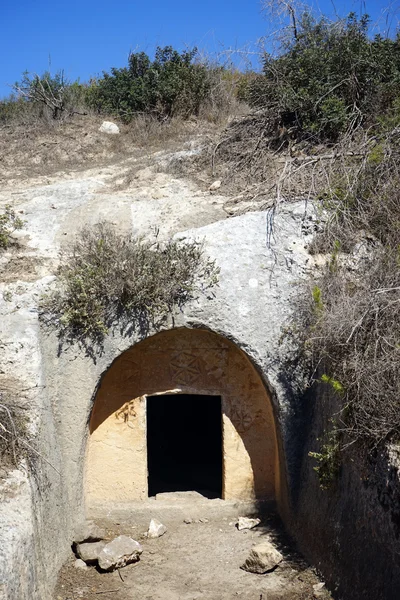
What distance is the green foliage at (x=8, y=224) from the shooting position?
787cm

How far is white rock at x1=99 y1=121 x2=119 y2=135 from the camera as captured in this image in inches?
479

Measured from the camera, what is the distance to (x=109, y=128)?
1220 centimetres

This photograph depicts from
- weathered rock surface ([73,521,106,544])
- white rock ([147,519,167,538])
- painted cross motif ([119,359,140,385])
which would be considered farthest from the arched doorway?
weathered rock surface ([73,521,106,544])

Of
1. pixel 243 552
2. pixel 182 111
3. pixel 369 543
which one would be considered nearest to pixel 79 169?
pixel 182 111

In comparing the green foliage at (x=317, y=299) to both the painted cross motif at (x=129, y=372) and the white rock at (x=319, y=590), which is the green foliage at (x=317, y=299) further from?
the white rock at (x=319, y=590)

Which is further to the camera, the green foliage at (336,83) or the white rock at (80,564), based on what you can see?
the green foliage at (336,83)

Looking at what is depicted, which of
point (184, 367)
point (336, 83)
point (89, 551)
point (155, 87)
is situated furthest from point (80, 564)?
point (155, 87)

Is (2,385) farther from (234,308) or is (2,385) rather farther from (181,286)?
(234,308)

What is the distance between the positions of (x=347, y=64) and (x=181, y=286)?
482 cm

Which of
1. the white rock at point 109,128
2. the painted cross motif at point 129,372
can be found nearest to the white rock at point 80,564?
the painted cross motif at point 129,372

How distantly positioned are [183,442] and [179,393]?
4.10m

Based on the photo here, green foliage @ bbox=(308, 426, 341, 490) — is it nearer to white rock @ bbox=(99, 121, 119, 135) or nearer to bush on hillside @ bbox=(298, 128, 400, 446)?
bush on hillside @ bbox=(298, 128, 400, 446)

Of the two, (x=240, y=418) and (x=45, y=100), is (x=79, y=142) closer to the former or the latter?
(x=45, y=100)

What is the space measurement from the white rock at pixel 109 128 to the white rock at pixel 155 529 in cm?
737
